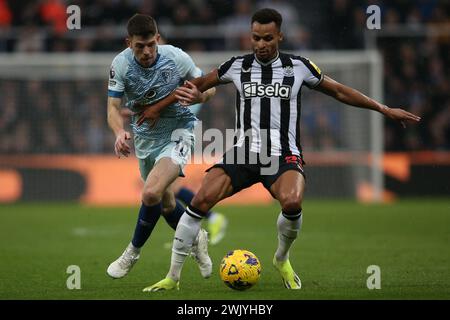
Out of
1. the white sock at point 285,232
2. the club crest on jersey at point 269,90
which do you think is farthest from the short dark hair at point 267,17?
the white sock at point 285,232

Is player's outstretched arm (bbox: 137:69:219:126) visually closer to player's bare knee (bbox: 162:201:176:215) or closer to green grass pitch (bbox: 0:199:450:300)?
player's bare knee (bbox: 162:201:176:215)

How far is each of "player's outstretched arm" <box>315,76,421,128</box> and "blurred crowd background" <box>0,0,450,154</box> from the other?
418 inches

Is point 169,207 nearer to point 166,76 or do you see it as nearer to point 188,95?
point 166,76

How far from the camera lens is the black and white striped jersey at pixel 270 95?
774 cm

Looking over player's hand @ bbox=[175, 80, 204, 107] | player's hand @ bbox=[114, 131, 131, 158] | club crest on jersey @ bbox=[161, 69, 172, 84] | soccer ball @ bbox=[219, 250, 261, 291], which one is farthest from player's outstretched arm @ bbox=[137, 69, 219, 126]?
soccer ball @ bbox=[219, 250, 261, 291]

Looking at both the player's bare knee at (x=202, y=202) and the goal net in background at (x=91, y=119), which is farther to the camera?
the goal net in background at (x=91, y=119)

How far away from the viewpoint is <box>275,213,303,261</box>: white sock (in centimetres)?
764

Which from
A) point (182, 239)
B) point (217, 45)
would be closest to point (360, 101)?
point (182, 239)

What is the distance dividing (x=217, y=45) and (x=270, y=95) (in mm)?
12341

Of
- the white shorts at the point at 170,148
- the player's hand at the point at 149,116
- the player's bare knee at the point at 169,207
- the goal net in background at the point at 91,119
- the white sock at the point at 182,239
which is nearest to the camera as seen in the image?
the white sock at the point at 182,239

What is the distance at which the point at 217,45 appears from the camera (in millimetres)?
19922

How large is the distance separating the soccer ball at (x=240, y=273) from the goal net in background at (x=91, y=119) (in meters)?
11.0

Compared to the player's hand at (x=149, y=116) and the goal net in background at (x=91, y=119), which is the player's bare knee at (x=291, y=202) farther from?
the goal net in background at (x=91, y=119)
